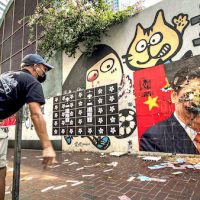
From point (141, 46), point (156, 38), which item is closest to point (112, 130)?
point (141, 46)

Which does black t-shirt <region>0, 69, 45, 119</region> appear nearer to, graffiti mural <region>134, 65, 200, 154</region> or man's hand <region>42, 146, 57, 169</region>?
man's hand <region>42, 146, 57, 169</region>

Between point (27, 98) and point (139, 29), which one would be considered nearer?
A: point (27, 98)

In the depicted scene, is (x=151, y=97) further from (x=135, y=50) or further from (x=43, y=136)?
(x=43, y=136)

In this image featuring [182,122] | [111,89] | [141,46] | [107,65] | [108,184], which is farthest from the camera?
[107,65]

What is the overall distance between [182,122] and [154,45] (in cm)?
286

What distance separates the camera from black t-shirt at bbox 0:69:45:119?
73.4 inches

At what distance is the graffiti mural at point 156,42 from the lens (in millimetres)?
6262

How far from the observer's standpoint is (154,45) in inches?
266

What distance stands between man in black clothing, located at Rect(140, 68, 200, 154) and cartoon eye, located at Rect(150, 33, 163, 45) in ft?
4.68

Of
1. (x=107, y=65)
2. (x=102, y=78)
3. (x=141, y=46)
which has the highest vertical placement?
(x=141, y=46)

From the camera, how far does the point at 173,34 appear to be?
6355 millimetres

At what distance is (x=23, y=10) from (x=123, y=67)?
1121 centimetres

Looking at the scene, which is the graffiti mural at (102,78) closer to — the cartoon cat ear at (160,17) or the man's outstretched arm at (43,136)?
the cartoon cat ear at (160,17)

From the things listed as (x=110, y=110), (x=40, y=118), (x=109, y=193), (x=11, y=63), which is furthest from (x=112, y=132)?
(x=11, y=63)
